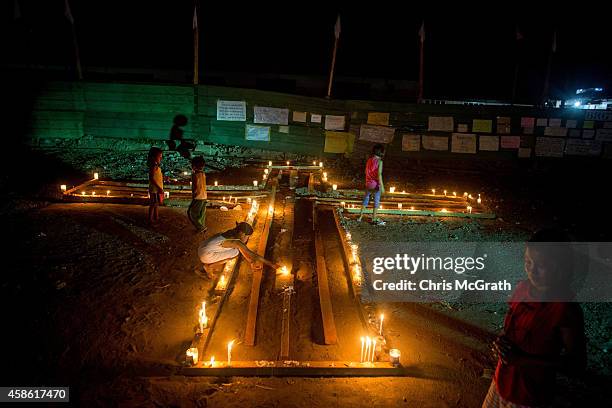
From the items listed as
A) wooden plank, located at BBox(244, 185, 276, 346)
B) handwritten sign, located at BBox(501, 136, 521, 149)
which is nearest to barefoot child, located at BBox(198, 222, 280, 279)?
wooden plank, located at BBox(244, 185, 276, 346)

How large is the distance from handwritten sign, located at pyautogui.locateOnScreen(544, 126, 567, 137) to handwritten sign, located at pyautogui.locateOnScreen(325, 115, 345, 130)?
841 cm

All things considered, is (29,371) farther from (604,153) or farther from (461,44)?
(461,44)

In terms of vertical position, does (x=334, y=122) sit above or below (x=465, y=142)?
above

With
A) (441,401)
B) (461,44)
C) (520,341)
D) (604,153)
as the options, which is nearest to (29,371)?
(441,401)

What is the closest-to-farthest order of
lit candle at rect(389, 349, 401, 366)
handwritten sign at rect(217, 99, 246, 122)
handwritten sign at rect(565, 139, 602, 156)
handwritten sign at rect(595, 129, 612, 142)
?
lit candle at rect(389, 349, 401, 366), handwritten sign at rect(595, 129, 612, 142), handwritten sign at rect(565, 139, 602, 156), handwritten sign at rect(217, 99, 246, 122)

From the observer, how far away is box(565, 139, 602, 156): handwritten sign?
51.1ft

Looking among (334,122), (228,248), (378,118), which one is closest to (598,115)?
(378,118)

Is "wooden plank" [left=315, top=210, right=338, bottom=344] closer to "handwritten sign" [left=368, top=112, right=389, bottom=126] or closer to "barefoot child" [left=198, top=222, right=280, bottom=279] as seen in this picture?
"barefoot child" [left=198, top=222, right=280, bottom=279]

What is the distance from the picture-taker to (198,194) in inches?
299

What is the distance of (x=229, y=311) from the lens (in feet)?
18.1

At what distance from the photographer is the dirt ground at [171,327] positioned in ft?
13.4
